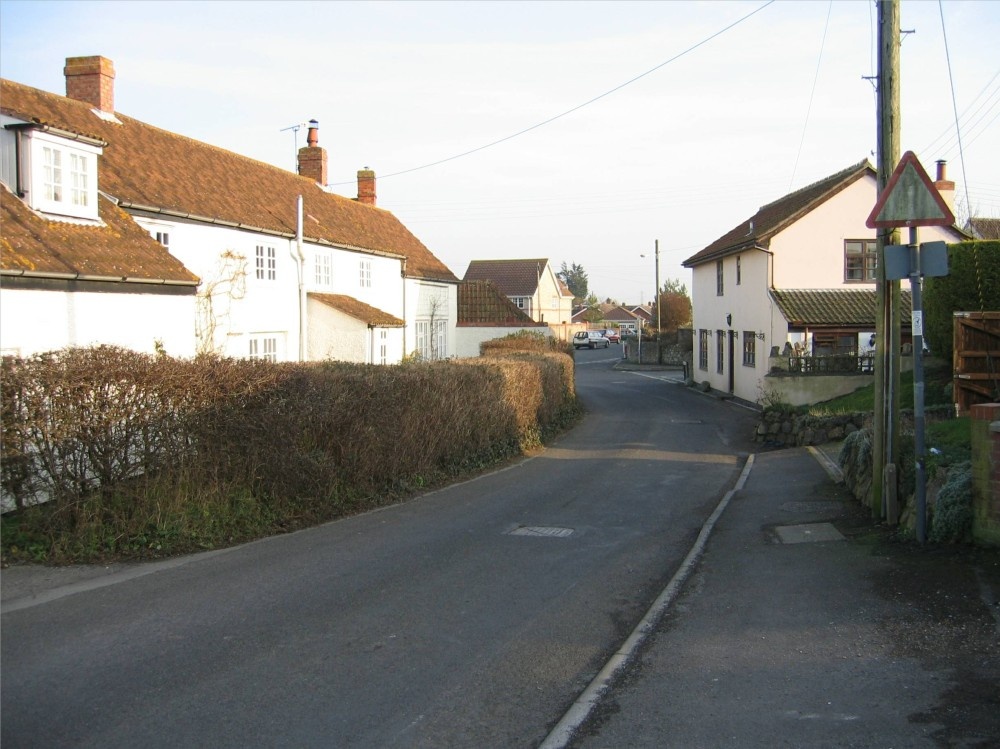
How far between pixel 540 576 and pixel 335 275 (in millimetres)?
20344

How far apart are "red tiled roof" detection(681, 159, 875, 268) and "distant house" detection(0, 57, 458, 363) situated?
11474mm

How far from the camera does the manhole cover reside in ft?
31.1

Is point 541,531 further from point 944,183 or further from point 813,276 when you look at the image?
point 944,183

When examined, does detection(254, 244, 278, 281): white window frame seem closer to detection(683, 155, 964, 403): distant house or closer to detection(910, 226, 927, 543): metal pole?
detection(683, 155, 964, 403): distant house

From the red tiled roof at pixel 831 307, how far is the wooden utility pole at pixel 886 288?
18403 millimetres

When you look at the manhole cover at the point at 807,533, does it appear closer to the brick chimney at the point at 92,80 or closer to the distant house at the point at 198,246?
the distant house at the point at 198,246

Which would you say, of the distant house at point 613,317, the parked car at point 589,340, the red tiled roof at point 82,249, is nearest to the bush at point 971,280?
the red tiled roof at point 82,249

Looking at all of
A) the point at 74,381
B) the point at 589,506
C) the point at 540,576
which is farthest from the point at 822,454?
the point at 74,381

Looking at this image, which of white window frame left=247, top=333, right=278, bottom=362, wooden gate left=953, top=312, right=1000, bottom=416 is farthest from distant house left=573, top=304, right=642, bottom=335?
wooden gate left=953, top=312, right=1000, bottom=416

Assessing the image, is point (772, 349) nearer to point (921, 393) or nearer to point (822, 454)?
point (822, 454)

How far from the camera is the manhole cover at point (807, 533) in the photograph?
31.1ft

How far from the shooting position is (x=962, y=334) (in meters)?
17.6

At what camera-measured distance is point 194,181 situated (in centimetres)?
2188

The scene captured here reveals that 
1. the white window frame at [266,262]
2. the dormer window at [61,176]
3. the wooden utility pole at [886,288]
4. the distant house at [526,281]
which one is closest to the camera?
the wooden utility pole at [886,288]
